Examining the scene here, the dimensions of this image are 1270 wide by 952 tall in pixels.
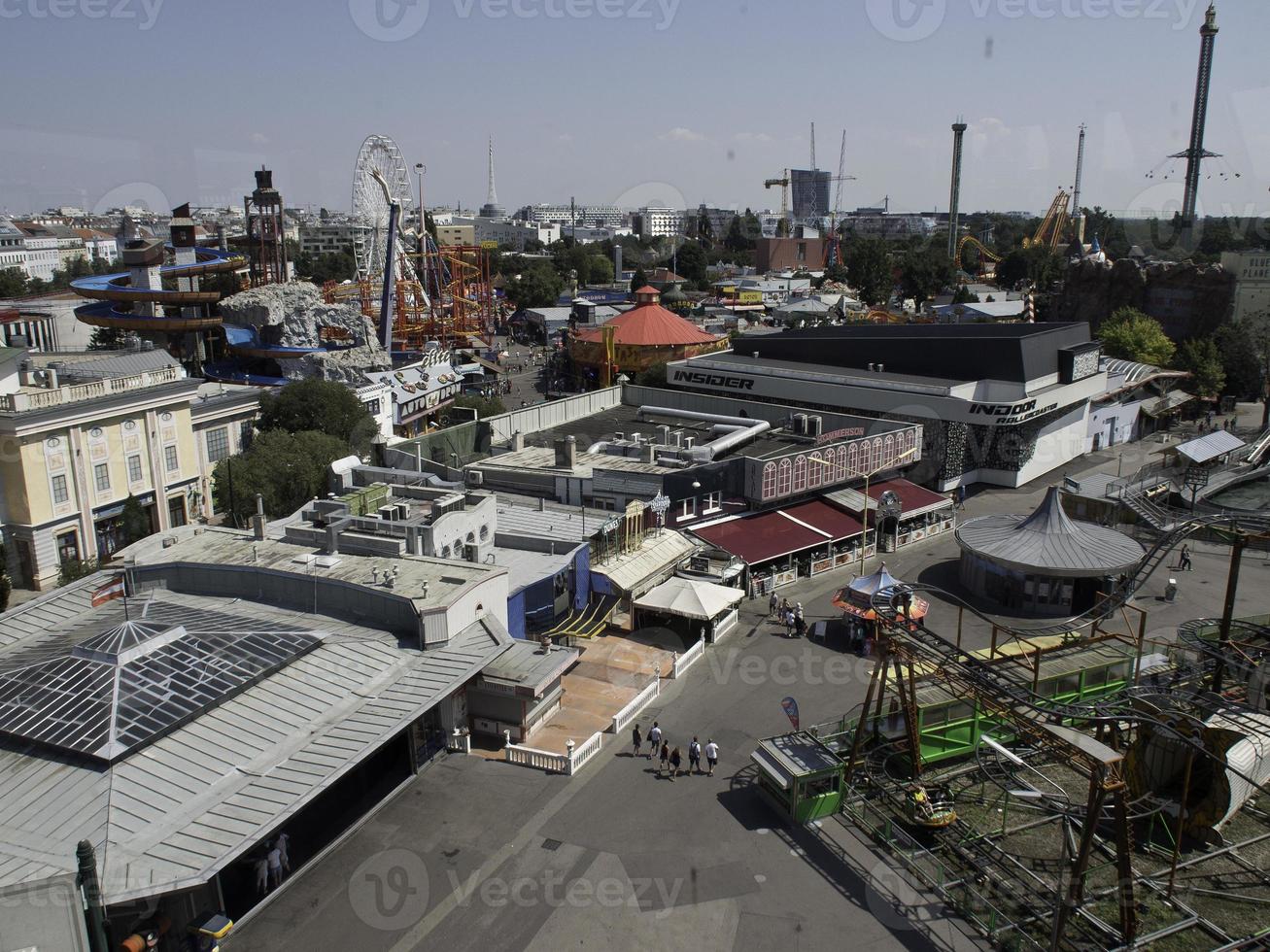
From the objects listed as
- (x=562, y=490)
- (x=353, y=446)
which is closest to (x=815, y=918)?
(x=562, y=490)

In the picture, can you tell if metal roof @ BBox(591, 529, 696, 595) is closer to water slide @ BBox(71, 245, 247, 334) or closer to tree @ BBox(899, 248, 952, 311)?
water slide @ BBox(71, 245, 247, 334)

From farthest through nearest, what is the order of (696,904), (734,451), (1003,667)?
1. (734,451)
2. (1003,667)
3. (696,904)

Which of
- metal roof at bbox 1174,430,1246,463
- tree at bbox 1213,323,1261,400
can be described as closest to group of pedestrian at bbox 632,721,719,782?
metal roof at bbox 1174,430,1246,463

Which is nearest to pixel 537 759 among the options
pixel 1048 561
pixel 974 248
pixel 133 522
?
pixel 1048 561

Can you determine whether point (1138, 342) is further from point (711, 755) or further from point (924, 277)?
point (711, 755)

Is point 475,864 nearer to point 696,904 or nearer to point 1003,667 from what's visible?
point 696,904
